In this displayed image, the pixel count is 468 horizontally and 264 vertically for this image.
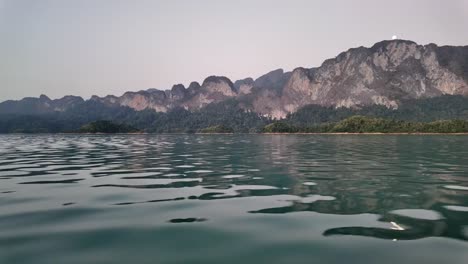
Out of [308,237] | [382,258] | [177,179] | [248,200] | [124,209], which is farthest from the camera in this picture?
[177,179]

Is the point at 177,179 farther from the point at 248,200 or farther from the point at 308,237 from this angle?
the point at 308,237

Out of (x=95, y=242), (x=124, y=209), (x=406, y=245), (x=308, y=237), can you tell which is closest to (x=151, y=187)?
(x=124, y=209)

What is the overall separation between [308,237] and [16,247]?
711cm

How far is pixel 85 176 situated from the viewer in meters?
23.2

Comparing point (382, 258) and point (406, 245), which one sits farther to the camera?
point (406, 245)

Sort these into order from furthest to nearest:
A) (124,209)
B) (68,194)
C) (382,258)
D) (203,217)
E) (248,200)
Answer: (68,194) → (248,200) → (124,209) → (203,217) → (382,258)

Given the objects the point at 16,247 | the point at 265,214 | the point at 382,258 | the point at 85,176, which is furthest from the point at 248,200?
the point at 85,176

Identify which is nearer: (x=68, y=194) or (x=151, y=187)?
(x=68, y=194)

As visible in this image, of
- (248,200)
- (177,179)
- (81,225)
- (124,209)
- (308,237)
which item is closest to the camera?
(308,237)

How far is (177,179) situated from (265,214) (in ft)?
33.6

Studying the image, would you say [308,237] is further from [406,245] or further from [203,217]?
[203,217]

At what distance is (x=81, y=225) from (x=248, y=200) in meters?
6.46

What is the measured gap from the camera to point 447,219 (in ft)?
36.2

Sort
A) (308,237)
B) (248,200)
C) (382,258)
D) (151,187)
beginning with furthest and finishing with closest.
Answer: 1. (151,187)
2. (248,200)
3. (308,237)
4. (382,258)
